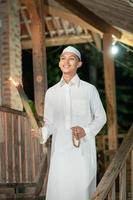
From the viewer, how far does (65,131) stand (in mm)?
4750

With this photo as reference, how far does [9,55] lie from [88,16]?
2379mm

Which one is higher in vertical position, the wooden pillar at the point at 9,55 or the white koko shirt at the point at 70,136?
the wooden pillar at the point at 9,55

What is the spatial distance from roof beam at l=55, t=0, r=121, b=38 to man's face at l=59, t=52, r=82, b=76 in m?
7.36

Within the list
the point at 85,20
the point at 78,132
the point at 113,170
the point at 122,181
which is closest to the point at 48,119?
the point at 78,132

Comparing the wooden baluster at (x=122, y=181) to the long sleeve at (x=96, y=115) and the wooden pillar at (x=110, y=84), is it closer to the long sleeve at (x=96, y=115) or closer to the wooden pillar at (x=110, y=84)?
the long sleeve at (x=96, y=115)

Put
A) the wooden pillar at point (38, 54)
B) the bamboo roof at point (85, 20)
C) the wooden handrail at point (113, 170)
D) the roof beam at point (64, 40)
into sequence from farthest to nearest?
1. the roof beam at point (64, 40)
2. the bamboo roof at point (85, 20)
3. the wooden pillar at point (38, 54)
4. the wooden handrail at point (113, 170)

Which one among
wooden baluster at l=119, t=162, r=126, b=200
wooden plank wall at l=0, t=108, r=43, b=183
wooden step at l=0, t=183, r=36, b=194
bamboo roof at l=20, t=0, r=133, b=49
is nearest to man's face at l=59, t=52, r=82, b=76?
wooden baluster at l=119, t=162, r=126, b=200

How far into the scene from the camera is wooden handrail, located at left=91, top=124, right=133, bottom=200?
5305 mm

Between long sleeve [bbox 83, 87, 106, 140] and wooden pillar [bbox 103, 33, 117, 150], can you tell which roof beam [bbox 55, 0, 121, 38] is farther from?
long sleeve [bbox 83, 87, 106, 140]

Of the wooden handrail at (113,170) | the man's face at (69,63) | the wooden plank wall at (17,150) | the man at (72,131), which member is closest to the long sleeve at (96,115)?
the man at (72,131)

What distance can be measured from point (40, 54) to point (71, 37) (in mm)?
6032

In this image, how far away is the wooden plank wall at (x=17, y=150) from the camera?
8.98 meters

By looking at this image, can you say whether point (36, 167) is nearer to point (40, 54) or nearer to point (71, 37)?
point (40, 54)

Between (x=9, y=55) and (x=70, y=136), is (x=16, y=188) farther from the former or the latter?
(x=70, y=136)
